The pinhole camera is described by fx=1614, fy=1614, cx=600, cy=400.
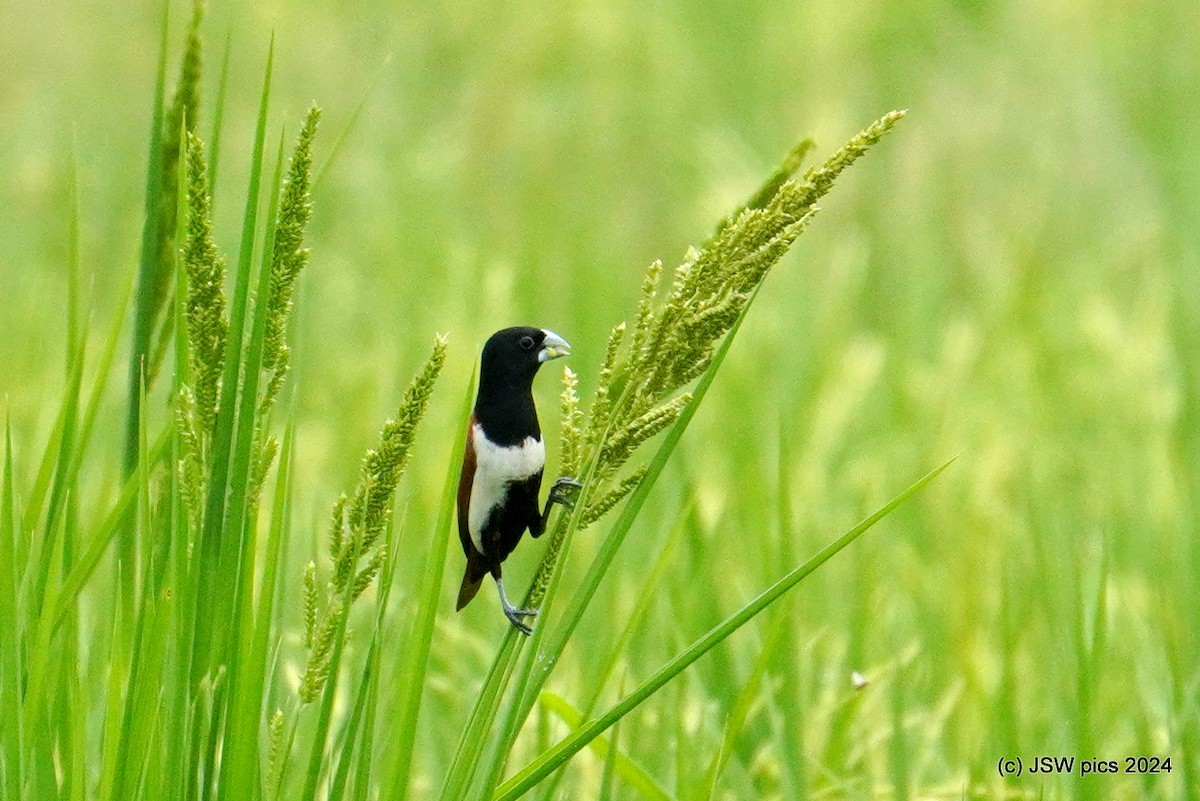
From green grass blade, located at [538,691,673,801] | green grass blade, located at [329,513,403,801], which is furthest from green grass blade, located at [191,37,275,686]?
green grass blade, located at [538,691,673,801]

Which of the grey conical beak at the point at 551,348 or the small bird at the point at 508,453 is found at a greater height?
the grey conical beak at the point at 551,348

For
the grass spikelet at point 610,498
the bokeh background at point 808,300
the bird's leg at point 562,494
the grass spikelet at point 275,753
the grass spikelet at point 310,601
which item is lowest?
the grass spikelet at point 275,753

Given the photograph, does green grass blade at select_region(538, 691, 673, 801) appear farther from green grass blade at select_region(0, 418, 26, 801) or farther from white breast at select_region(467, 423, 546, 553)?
green grass blade at select_region(0, 418, 26, 801)

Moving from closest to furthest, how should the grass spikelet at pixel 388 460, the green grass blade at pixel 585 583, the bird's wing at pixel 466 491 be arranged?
the grass spikelet at pixel 388 460
the green grass blade at pixel 585 583
the bird's wing at pixel 466 491

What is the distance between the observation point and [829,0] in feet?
26.2

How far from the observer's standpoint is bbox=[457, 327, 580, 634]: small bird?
1153 millimetres

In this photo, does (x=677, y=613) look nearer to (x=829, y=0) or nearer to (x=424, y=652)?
(x=424, y=652)

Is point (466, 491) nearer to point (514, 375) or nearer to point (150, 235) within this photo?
point (514, 375)

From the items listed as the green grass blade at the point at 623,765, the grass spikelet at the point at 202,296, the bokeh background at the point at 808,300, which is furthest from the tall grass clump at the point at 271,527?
the green grass blade at the point at 623,765

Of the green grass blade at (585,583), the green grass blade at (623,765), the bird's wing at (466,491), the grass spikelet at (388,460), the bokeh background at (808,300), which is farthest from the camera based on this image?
the bokeh background at (808,300)

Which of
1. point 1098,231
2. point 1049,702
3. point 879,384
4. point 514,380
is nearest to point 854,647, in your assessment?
point 1049,702

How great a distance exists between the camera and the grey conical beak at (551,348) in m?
1.14

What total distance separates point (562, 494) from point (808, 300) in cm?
355

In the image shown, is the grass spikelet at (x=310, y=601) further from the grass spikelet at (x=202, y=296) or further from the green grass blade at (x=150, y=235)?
the green grass blade at (x=150, y=235)
